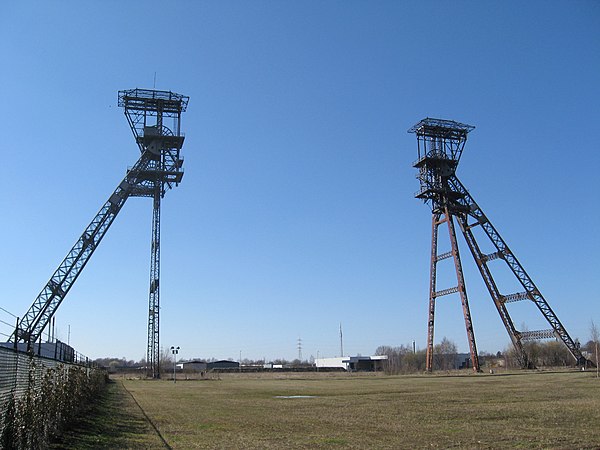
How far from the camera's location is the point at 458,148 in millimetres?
73812

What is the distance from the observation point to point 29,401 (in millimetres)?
11906

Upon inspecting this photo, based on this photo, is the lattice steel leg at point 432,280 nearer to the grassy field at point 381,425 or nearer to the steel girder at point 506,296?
the steel girder at point 506,296

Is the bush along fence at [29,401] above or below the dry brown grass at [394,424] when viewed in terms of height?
above

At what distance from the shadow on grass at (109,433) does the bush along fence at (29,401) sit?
17.4 inches

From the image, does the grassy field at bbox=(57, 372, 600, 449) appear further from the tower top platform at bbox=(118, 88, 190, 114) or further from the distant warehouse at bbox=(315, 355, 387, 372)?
the distant warehouse at bbox=(315, 355, 387, 372)

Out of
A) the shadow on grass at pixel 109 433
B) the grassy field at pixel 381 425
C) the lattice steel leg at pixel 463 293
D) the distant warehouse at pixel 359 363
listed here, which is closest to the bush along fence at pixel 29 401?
the shadow on grass at pixel 109 433

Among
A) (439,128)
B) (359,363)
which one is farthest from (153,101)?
(359,363)

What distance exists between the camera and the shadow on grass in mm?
14442

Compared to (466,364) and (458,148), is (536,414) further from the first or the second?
(466,364)

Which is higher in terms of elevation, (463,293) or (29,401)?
(463,293)

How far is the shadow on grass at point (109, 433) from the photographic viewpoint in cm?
1444

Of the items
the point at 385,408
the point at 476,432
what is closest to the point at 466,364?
the point at 385,408

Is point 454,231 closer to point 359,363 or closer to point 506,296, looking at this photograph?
point 506,296

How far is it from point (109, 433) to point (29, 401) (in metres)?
5.69
